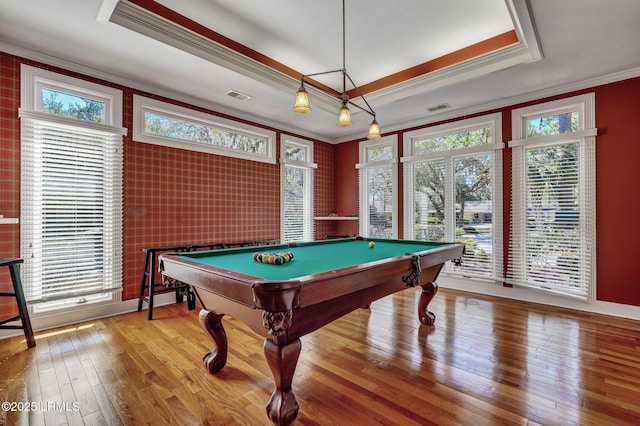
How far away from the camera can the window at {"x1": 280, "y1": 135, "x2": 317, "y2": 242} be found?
17.5 feet

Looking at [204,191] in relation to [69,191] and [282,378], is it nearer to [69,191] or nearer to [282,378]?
[69,191]

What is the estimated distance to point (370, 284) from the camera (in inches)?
Result: 73.1

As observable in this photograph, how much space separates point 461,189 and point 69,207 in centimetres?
511

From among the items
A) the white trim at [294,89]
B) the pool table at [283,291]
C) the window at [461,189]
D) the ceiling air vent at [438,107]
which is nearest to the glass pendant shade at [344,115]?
the pool table at [283,291]

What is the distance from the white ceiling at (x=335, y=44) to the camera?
2459 mm

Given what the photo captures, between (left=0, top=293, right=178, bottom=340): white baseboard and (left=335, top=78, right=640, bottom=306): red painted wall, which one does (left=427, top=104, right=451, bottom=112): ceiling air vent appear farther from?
(left=0, top=293, right=178, bottom=340): white baseboard

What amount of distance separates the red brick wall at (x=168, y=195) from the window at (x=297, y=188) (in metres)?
0.23

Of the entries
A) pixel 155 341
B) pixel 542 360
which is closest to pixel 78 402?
pixel 155 341

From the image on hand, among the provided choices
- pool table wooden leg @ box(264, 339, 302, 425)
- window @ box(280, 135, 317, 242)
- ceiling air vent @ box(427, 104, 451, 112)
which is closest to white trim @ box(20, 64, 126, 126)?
window @ box(280, 135, 317, 242)

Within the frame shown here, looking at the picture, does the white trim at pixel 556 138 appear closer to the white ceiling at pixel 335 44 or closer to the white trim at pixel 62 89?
the white ceiling at pixel 335 44

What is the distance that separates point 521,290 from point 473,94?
273cm

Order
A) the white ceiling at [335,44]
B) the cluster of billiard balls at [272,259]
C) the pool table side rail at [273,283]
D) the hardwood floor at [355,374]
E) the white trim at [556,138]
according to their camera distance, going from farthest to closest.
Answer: the white trim at [556,138]
the white ceiling at [335,44]
the cluster of billiard balls at [272,259]
the hardwood floor at [355,374]
the pool table side rail at [273,283]

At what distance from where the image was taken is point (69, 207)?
10.3ft

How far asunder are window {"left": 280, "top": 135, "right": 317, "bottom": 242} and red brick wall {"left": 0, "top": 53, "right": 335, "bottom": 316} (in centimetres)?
23
